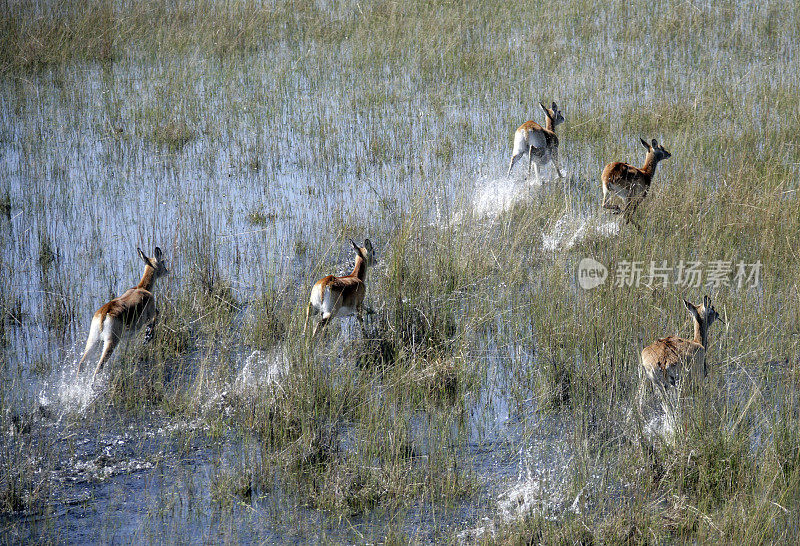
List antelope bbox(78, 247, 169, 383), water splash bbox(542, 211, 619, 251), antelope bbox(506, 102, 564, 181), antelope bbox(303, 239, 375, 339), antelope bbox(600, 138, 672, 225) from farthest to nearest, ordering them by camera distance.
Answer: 1. antelope bbox(506, 102, 564, 181)
2. antelope bbox(600, 138, 672, 225)
3. water splash bbox(542, 211, 619, 251)
4. antelope bbox(303, 239, 375, 339)
5. antelope bbox(78, 247, 169, 383)

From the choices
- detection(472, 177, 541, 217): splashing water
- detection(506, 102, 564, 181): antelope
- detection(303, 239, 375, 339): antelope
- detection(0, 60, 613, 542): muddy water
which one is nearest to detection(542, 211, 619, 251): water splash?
detection(0, 60, 613, 542): muddy water

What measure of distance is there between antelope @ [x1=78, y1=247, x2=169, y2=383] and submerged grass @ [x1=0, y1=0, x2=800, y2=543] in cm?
18

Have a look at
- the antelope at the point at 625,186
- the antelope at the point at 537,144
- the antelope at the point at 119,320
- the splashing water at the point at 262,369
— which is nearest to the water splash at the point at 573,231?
the antelope at the point at 625,186

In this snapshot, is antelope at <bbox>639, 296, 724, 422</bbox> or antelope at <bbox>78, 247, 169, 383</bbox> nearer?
antelope at <bbox>639, 296, 724, 422</bbox>

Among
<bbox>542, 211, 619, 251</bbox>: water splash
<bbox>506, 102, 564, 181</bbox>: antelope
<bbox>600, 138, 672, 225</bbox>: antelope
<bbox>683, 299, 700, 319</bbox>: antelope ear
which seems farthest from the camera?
<bbox>506, 102, 564, 181</bbox>: antelope

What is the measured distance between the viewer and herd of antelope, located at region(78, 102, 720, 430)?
15.6 ft

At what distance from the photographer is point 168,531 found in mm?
4137

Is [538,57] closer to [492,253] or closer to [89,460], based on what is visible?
[492,253]

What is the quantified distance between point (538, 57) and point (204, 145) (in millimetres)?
5555

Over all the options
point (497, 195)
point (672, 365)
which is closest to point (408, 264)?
A: point (497, 195)

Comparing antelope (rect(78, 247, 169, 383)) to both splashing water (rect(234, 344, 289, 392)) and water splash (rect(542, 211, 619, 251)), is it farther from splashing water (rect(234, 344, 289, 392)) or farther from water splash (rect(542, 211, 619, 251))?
water splash (rect(542, 211, 619, 251))

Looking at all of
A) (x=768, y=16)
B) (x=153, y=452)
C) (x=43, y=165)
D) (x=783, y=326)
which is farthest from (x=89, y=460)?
(x=768, y=16)

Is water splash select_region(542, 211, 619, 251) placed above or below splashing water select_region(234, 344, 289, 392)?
above

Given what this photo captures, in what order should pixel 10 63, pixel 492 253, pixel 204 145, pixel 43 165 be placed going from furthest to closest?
pixel 10 63 < pixel 204 145 < pixel 43 165 < pixel 492 253
